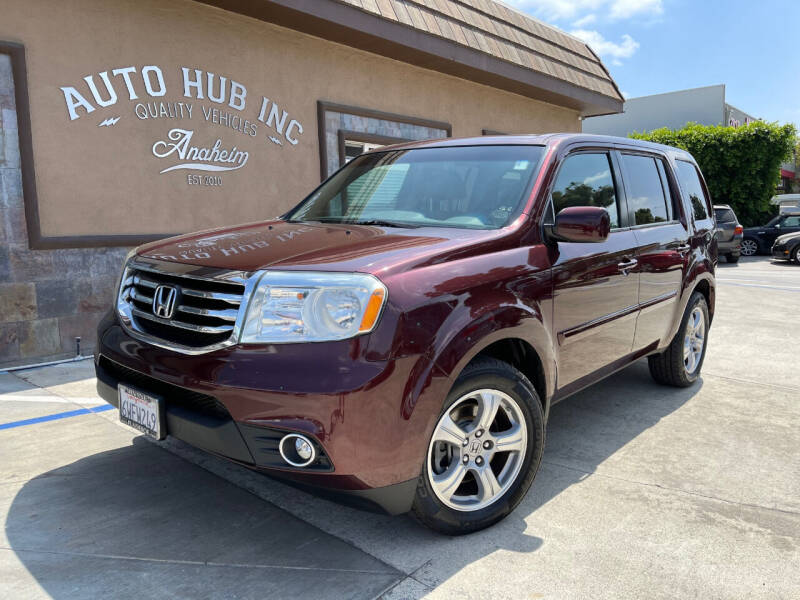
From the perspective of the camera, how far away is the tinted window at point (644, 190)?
415 cm

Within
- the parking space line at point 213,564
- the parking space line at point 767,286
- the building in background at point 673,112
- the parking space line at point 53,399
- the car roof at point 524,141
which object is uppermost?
the building in background at point 673,112

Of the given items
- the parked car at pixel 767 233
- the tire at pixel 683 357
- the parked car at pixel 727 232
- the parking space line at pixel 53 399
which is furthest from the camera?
the parked car at pixel 767 233

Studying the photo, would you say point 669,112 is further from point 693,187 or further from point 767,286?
point 693,187

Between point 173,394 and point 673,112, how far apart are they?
126 ft

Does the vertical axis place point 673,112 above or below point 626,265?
above

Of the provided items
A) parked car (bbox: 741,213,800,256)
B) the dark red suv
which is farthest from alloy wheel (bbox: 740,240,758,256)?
the dark red suv

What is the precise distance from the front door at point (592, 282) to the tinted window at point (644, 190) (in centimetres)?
20

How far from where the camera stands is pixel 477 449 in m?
2.81

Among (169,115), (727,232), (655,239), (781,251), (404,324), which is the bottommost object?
(781,251)

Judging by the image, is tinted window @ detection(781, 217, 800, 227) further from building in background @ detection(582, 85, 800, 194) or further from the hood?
the hood

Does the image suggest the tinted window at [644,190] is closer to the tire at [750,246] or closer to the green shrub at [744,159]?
the tire at [750,246]

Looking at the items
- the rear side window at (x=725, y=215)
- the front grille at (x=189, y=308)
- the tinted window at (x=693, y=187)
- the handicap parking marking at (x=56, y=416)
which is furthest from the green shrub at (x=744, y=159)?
the front grille at (x=189, y=308)

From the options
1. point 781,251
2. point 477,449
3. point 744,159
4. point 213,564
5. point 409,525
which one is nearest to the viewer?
point 213,564

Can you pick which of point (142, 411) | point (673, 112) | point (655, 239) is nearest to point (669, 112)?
point (673, 112)
